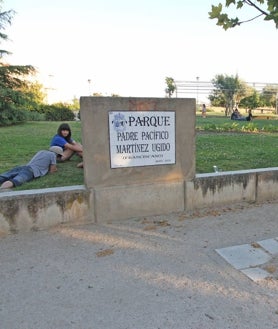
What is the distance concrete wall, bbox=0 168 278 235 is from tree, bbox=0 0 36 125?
1481cm

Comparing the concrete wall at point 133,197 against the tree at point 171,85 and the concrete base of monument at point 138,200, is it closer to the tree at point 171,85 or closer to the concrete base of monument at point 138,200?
the concrete base of monument at point 138,200

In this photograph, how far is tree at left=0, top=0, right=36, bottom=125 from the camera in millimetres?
17998

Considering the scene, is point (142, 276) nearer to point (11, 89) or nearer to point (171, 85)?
point (11, 89)

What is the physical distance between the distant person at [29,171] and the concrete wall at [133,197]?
0.93m

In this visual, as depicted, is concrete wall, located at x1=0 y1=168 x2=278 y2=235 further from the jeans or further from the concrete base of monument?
the jeans

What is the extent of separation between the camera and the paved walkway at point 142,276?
8.62 feet

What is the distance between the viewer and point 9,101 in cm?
1853

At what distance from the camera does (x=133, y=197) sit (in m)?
4.81

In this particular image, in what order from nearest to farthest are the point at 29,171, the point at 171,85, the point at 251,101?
the point at 29,171 < the point at 171,85 < the point at 251,101

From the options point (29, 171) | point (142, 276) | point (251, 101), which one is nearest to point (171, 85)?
point (251, 101)

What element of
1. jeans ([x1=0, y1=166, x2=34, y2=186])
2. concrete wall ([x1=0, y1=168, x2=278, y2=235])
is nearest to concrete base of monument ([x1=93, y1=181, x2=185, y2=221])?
concrete wall ([x1=0, y1=168, x2=278, y2=235])

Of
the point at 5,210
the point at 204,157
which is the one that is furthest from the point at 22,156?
the point at 204,157

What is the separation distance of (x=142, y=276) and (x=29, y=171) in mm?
3060

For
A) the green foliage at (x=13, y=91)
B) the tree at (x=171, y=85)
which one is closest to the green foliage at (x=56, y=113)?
the green foliage at (x=13, y=91)
